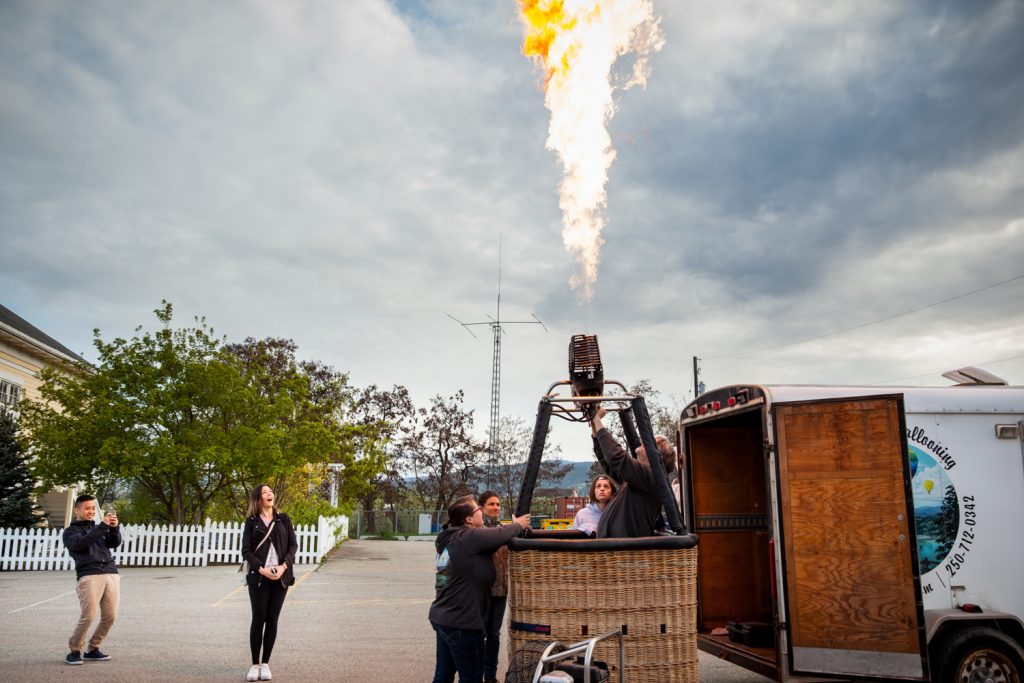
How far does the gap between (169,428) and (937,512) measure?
18.9 metres

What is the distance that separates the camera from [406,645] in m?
9.44

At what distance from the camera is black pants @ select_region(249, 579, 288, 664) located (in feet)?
24.4

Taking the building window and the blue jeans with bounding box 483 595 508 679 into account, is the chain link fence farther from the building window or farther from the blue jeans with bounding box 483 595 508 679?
the blue jeans with bounding box 483 595 508 679

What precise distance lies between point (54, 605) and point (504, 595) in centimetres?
991

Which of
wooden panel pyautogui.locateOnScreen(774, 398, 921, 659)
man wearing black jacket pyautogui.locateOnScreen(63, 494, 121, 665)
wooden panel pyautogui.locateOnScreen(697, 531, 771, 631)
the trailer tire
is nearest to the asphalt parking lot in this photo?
man wearing black jacket pyautogui.locateOnScreen(63, 494, 121, 665)

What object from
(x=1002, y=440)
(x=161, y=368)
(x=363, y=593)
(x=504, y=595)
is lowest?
(x=363, y=593)

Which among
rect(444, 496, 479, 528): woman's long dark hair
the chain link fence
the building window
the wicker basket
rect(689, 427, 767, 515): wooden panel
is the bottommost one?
the chain link fence

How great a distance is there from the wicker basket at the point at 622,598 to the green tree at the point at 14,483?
20981mm

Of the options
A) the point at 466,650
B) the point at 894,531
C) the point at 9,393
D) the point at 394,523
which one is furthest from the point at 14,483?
the point at 894,531

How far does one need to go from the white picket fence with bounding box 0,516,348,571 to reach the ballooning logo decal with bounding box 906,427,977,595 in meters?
16.8

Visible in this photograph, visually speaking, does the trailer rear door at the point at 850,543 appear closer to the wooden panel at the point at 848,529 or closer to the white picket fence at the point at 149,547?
the wooden panel at the point at 848,529

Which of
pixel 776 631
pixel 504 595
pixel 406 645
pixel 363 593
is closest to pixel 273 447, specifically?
pixel 363 593

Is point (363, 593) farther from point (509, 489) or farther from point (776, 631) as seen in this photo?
point (509, 489)

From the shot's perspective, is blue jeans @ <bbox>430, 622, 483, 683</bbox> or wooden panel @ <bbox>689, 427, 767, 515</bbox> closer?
blue jeans @ <bbox>430, 622, 483, 683</bbox>
